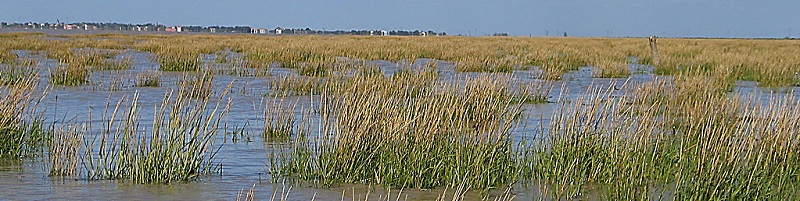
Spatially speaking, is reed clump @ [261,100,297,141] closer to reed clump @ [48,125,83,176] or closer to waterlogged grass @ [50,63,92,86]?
reed clump @ [48,125,83,176]

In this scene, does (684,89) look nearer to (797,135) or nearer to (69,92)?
(797,135)

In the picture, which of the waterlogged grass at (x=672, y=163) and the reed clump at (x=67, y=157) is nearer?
the waterlogged grass at (x=672, y=163)

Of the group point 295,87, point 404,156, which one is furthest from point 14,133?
point 295,87

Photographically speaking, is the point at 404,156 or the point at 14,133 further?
the point at 14,133

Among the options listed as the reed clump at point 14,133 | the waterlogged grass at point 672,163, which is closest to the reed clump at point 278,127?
the reed clump at point 14,133

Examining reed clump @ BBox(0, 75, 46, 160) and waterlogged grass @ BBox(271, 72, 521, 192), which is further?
reed clump @ BBox(0, 75, 46, 160)

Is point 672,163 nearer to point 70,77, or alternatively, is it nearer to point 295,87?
point 295,87

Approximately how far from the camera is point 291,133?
7699mm

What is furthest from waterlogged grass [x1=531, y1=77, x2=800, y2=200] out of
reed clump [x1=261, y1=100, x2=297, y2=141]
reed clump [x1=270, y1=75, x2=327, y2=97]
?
reed clump [x1=270, y1=75, x2=327, y2=97]

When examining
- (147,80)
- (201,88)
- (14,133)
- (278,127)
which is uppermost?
(201,88)

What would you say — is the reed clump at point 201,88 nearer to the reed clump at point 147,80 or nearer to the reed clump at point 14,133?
the reed clump at point 147,80

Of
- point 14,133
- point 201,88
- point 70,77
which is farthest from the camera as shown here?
point 70,77

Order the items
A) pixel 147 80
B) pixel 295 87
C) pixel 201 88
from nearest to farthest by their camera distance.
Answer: pixel 201 88 < pixel 295 87 < pixel 147 80

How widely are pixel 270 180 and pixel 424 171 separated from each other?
101 cm
